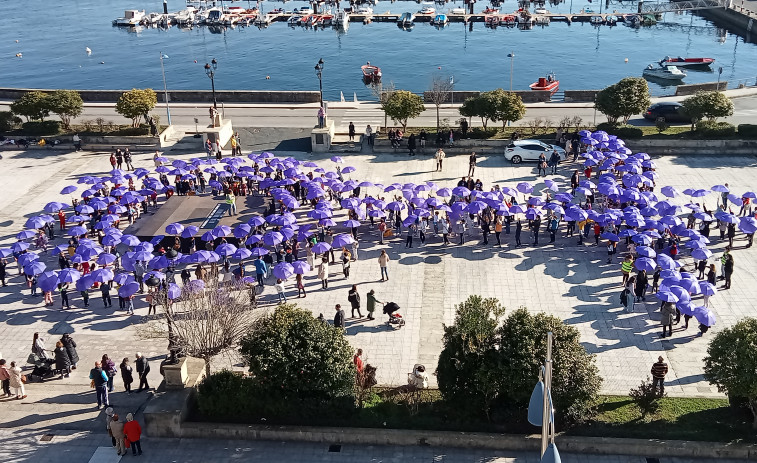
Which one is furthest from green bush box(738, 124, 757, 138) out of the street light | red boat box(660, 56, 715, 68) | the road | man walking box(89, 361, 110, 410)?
red boat box(660, 56, 715, 68)

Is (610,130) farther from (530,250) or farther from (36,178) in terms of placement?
(36,178)

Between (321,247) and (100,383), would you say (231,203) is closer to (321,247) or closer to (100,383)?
(321,247)

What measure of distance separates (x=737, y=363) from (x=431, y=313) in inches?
405

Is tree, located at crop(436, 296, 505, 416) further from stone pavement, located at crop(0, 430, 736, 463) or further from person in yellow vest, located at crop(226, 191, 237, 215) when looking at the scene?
person in yellow vest, located at crop(226, 191, 237, 215)

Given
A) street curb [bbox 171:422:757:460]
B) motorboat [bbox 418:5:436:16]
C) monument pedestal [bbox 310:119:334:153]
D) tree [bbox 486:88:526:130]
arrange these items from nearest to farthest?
1. street curb [bbox 171:422:757:460]
2. monument pedestal [bbox 310:119:334:153]
3. tree [bbox 486:88:526:130]
4. motorboat [bbox 418:5:436:16]

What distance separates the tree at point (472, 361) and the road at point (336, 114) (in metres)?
29.2

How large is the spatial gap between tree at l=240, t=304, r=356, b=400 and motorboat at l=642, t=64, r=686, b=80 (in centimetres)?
Answer: 6801

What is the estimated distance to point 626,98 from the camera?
1614 inches

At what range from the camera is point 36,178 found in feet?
A: 126

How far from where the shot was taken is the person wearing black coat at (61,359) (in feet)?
71.3

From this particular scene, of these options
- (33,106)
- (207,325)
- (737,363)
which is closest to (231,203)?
(207,325)

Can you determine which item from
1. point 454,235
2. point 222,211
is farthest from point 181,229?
point 454,235

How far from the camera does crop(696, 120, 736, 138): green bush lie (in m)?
40.2

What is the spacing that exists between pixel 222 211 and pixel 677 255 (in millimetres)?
19026
